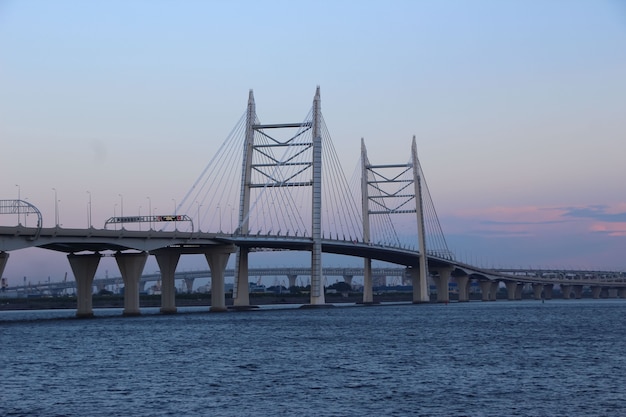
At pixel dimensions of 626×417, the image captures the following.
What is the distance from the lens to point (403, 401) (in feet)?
122

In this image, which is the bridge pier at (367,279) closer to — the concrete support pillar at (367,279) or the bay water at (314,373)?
the concrete support pillar at (367,279)

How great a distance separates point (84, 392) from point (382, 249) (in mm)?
97704

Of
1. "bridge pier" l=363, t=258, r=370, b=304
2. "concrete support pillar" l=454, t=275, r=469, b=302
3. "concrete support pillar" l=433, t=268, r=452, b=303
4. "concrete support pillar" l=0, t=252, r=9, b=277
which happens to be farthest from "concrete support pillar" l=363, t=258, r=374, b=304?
"concrete support pillar" l=0, t=252, r=9, b=277

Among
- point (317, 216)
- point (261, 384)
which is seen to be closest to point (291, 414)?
point (261, 384)

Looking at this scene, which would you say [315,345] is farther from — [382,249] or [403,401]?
[382,249]

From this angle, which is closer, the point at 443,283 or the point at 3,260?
the point at 3,260

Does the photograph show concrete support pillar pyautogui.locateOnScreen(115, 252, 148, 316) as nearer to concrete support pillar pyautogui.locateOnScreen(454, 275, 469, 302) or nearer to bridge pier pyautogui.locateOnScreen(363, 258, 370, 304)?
bridge pier pyautogui.locateOnScreen(363, 258, 370, 304)

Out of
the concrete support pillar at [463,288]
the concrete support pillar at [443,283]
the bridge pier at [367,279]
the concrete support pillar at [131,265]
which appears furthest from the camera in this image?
the concrete support pillar at [463,288]

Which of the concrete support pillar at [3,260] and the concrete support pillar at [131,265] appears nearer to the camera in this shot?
the concrete support pillar at [3,260]

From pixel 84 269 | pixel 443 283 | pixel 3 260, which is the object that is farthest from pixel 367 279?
pixel 3 260

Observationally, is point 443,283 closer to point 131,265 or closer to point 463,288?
point 463,288

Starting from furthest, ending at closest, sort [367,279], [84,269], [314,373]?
[367,279] → [84,269] → [314,373]

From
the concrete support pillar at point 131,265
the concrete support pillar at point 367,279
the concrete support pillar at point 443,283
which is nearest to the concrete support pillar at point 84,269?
the concrete support pillar at point 131,265

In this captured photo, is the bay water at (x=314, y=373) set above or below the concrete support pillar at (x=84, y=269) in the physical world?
below
